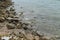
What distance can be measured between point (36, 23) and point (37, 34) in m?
2.92

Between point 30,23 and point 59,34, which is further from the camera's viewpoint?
point 30,23

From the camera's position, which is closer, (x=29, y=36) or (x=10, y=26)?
(x=29, y=36)

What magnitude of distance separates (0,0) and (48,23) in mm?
10627

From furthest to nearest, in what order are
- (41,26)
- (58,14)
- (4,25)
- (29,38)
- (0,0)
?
(0,0)
(58,14)
(41,26)
(4,25)
(29,38)

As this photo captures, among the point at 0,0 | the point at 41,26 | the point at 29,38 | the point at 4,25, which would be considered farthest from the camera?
the point at 0,0

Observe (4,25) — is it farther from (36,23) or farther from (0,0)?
(0,0)

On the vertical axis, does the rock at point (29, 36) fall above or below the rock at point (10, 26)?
below

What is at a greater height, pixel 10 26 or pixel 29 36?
pixel 10 26

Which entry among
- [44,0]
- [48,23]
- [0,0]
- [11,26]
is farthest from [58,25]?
[44,0]

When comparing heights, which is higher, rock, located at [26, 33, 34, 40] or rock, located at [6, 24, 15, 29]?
rock, located at [6, 24, 15, 29]

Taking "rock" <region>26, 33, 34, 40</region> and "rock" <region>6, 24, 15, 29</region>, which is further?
"rock" <region>6, 24, 15, 29</region>

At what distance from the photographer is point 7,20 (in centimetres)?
1495

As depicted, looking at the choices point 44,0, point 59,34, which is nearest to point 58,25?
point 59,34

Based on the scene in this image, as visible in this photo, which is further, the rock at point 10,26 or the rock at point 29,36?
the rock at point 10,26
